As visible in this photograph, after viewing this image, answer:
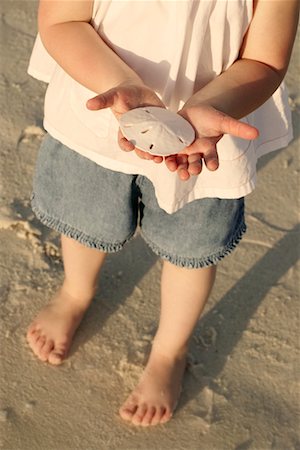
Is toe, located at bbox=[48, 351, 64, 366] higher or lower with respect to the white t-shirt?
lower

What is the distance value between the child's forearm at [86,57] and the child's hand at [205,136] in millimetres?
138

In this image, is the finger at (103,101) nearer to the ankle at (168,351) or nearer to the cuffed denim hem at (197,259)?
the cuffed denim hem at (197,259)

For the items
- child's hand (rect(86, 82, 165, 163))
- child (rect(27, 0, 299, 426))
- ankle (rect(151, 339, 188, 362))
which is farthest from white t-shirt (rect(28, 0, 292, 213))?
ankle (rect(151, 339, 188, 362))

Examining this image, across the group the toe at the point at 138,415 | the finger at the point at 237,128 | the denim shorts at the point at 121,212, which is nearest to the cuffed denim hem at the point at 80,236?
the denim shorts at the point at 121,212

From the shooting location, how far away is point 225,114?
1205 millimetres

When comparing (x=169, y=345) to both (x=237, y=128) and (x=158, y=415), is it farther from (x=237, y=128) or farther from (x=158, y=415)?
(x=237, y=128)

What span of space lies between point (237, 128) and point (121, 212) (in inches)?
16.1

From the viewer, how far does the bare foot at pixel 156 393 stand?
1.71m

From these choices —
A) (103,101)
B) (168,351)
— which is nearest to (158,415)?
(168,351)

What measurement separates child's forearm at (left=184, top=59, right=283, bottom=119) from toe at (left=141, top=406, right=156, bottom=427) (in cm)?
71

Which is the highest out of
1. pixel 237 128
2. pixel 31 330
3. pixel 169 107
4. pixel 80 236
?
pixel 237 128

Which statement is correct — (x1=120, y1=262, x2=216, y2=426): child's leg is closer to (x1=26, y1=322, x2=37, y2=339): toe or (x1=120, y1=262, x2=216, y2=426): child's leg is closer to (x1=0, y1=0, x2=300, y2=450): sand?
(x1=0, y1=0, x2=300, y2=450): sand

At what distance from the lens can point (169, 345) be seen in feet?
5.81

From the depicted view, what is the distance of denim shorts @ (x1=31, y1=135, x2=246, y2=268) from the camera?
1.47 m
